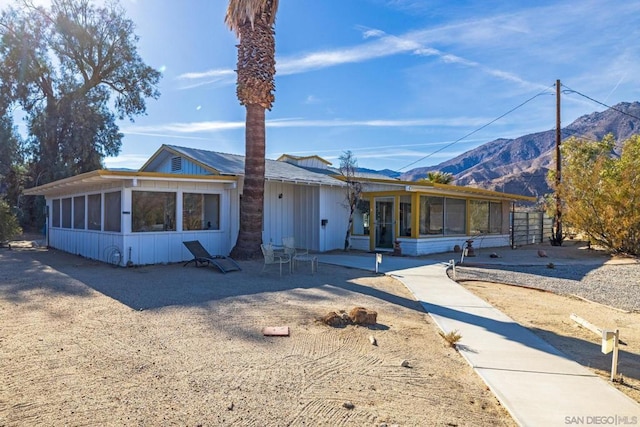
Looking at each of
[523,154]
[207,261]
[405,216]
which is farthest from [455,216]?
[523,154]

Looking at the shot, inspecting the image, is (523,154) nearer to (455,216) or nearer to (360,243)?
(455,216)

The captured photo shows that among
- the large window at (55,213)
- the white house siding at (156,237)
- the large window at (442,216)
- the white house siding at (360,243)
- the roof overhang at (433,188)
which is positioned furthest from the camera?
the large window at (55,213)

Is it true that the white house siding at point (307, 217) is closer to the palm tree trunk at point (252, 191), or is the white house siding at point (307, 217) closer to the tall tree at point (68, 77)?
the palm tree trunk at point (252, 191)

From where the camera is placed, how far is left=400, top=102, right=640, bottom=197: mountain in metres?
81.7

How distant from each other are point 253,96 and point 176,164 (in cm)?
567

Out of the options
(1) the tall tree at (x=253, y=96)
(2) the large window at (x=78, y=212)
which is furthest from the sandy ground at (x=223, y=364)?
(2) the large window at (x=78, y=212)

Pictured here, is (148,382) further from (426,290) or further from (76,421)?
(426,290)

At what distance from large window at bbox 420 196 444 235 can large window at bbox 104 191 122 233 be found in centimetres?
1068

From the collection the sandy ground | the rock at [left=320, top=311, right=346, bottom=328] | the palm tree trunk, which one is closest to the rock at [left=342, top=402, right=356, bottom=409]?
the sandy ground

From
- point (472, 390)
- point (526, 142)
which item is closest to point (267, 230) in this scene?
point (472, 390)

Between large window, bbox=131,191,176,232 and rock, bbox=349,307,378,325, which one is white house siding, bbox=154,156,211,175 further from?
rock, bbox=349,307,378,325

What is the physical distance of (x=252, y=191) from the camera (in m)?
12.9

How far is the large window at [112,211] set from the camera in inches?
481

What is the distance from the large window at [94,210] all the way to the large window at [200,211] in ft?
9.73
